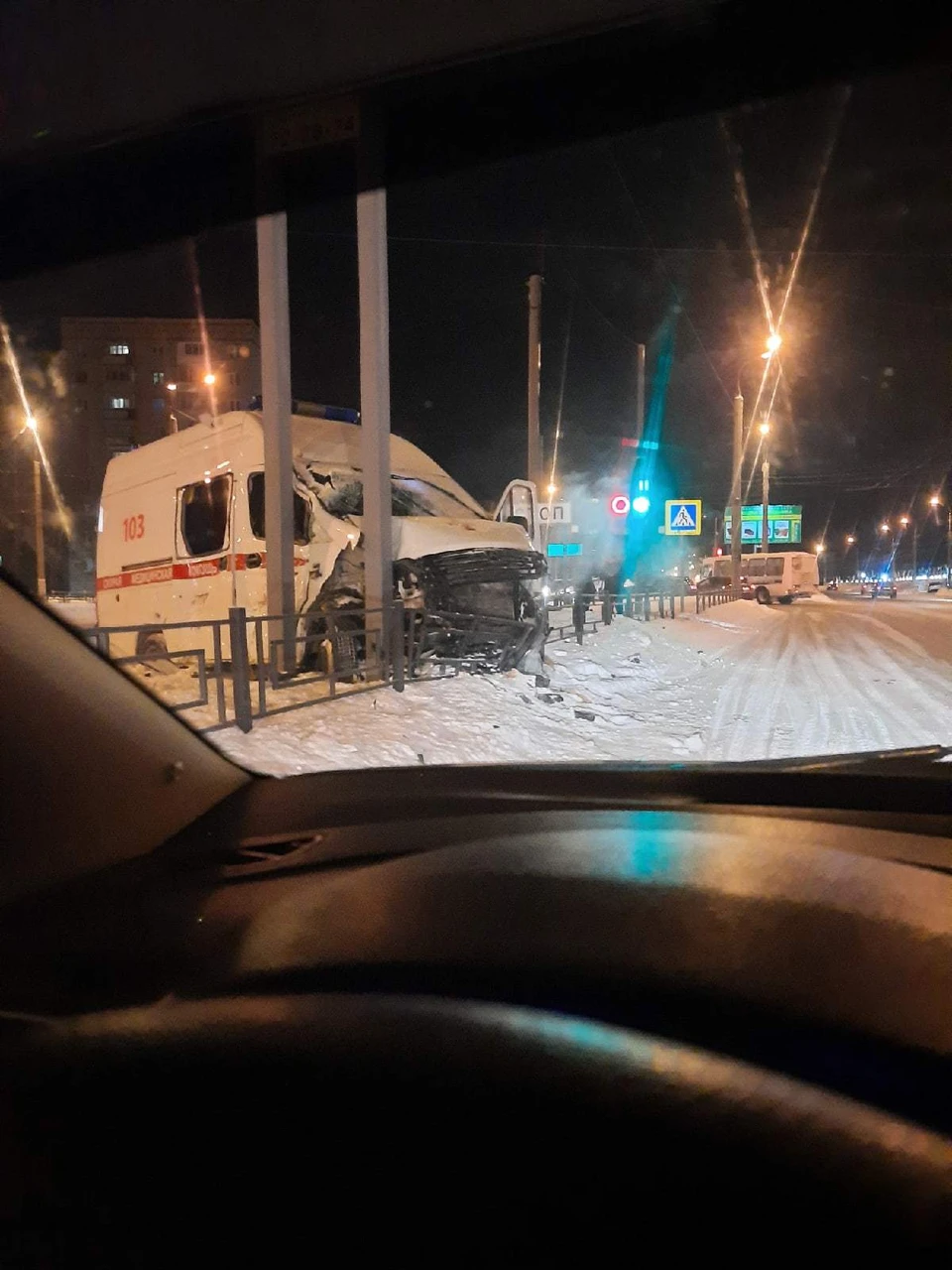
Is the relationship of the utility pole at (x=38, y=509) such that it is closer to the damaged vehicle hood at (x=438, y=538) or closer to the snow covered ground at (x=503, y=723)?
the damaged vehicle hood at (x=438, y=538)

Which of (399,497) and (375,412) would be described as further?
(399,497)

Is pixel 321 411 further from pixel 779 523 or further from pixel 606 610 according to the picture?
pixel 779 523

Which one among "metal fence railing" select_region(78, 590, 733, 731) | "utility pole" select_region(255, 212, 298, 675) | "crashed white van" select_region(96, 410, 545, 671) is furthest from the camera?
"crashed white van" select_region(96, 410, 545, 671)

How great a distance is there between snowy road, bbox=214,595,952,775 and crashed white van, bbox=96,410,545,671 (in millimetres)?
1001

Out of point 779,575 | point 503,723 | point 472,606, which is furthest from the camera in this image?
point 779,575

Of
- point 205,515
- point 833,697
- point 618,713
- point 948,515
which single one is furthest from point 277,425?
point 948,515

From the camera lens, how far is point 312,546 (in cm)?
1180

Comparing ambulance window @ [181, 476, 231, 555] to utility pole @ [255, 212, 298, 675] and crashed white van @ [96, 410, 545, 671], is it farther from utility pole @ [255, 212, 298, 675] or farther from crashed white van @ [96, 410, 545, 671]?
utility pole @ [255, 212, 298, 675]

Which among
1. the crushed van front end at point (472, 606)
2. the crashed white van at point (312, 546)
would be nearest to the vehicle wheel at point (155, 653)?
the crashed white van at point (312, 546)

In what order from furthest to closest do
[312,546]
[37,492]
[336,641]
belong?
1. [37,492]
2. [312,546]
3. [336,641]

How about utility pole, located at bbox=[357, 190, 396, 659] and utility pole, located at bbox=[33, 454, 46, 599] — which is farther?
utility pole, located at bbox=[33, 454, 46, 599]

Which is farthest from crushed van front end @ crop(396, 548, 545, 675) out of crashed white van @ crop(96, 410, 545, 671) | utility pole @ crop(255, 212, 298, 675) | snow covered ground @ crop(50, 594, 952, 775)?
utility pole @ crop(255, 212, 298, 675)

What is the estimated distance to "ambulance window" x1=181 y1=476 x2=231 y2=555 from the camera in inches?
471

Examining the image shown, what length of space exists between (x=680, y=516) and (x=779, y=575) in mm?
25828
